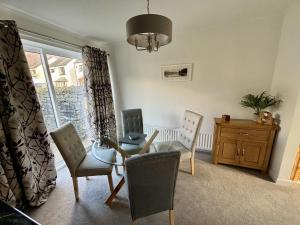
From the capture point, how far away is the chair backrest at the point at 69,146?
1693 millimetres

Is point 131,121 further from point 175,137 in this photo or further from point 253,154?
point 253,154

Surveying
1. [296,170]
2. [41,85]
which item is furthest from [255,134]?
[41,85]

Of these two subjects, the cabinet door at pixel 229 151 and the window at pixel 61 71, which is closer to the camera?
the cabinet door at pixel 229 151

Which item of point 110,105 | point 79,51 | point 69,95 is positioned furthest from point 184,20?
point 69,95

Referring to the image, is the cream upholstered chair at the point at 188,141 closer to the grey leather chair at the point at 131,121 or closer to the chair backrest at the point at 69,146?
the grey leather chair at the point at 131,121

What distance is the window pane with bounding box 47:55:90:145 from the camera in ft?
8.36

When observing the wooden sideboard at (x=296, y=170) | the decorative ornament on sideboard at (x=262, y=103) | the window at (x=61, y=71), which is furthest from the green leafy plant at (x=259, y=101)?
the window at (x=61, y=71)

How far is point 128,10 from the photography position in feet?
6.12

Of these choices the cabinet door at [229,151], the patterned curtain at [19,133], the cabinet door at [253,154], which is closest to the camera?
the patterned curtain at [19,133]

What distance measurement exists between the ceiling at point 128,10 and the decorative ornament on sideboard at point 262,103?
118 centimetres

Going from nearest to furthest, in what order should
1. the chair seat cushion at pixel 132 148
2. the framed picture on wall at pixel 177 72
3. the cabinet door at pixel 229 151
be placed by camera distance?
the chair seat cushion at pixel 132 148
the cabinet door at pixel 229 151
the framed picture on wall at pixel 177 72

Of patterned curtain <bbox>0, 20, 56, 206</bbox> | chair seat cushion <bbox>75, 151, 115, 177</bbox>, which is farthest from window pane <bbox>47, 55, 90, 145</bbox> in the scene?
chair seat cushion <bbox>75, 151, 115, 177</bbox>

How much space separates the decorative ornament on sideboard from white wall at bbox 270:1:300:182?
0.11 meters

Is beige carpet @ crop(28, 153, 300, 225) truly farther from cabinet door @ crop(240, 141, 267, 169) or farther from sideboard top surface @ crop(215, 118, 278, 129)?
sideboard top surface @ crop(215, 118, 278, 129)
